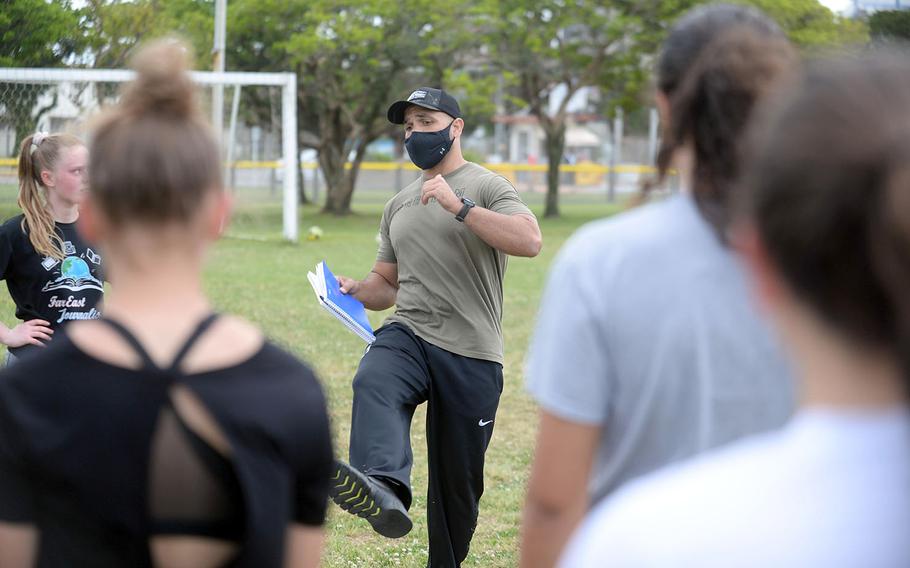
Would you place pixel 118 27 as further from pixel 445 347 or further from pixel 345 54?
pixel 445 347

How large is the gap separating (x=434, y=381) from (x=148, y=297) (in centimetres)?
317

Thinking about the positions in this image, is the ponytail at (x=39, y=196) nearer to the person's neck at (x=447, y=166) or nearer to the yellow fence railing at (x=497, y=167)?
the person's neck at (x=447, y=166)

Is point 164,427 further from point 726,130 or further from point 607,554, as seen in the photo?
point 726,130

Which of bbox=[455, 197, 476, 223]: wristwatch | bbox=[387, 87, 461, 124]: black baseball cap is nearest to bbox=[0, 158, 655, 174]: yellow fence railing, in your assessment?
bbox=[387, 87, 461, 124]: black baseball cap

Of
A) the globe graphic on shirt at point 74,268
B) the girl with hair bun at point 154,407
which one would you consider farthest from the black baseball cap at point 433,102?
the girl with hair bun at point 154,407

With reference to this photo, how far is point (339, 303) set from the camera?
4.95 meters

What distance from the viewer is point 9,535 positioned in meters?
1.74

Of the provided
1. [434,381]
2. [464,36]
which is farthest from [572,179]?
[434,381]

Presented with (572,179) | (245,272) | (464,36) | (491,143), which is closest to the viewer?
(245,272)

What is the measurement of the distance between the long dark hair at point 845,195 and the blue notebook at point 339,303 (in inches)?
150

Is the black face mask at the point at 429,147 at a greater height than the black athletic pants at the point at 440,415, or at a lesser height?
greater

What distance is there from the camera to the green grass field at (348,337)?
5.52 meters

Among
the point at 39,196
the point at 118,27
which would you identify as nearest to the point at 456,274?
the point at 39,196

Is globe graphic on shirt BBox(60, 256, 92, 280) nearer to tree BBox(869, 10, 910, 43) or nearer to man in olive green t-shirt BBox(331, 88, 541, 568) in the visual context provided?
man in olive green t-shirt BBox(331, 88, 541, 568)
